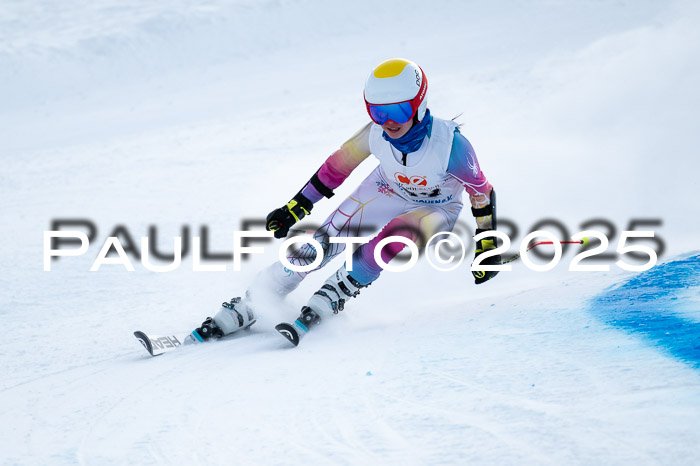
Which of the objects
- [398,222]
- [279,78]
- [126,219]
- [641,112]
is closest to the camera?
[398,222]

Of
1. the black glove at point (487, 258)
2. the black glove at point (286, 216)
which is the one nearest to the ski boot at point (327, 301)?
the black glove at point (286, 216)

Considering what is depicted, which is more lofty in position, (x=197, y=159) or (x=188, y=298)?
(x=197, y=159)

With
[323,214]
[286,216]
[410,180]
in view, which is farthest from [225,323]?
[323,214]

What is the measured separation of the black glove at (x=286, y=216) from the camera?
4.16 meters

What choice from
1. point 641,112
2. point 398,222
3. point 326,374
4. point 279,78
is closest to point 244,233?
point 398,222

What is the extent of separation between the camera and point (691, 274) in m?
4.10

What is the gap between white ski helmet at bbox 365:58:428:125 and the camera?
3639 mm

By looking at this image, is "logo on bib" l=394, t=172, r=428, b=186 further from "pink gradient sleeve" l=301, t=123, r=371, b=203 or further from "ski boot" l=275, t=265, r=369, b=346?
"ski boot" l=275, t=265, r=369, b=346

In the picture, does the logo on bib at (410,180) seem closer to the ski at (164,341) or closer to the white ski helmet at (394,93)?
the white ski helmet at (394,93)

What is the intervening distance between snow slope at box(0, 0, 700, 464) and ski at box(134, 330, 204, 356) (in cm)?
9

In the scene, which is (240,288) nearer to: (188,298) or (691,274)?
(188,298)

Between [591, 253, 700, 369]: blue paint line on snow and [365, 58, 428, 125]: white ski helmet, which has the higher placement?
[365, 58, 428, 125]: white ski helmet

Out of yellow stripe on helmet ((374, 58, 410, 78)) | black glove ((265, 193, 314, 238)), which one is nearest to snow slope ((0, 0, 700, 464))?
black glove ((265, 193, 314, 238))

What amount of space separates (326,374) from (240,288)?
1764 millimetres
